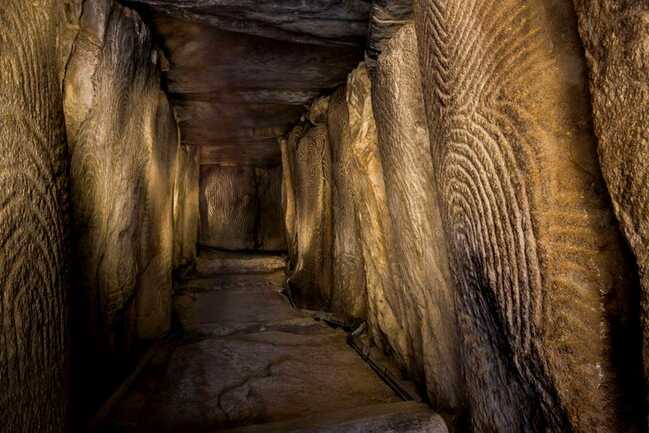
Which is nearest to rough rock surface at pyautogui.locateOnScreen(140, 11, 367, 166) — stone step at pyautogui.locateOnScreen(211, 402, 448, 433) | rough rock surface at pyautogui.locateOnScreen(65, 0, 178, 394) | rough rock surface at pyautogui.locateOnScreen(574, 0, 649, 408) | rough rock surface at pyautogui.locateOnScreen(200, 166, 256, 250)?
rough rock surface at pyautogui.locateOnScreen(65, 0, 178, 394)

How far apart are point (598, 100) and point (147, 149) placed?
3387 millimetres

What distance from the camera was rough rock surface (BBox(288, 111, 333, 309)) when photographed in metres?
5.14

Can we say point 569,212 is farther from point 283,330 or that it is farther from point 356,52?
point 283,330

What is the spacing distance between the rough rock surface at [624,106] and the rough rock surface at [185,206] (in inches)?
256

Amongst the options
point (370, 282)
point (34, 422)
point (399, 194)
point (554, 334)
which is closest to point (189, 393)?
point (34, 422)

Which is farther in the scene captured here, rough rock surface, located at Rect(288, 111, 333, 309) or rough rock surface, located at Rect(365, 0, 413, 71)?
rough rock surface, located at Rect(288, 111, 333, 309)

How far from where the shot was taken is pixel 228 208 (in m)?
11.0

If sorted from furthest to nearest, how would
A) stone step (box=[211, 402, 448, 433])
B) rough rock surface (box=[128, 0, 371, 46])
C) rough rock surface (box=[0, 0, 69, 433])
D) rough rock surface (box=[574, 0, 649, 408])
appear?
rough rock surface (box=[128, 0, 371, 46]) → stone step (box=[211, 402, 448, 433]) → rough rock surface (box=[0, 0, 69, 433]) → rough rock surface (box=[574, 0, 649, 408])

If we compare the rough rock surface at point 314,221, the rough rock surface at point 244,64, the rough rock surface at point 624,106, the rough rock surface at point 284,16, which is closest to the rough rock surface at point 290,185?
the rough rock surface at point 244,64

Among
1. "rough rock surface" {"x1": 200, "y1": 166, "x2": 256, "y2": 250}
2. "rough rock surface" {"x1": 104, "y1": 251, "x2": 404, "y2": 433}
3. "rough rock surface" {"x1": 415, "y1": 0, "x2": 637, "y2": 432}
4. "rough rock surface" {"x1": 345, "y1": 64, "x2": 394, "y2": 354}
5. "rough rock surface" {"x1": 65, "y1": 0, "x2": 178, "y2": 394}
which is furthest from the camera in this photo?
"rough rock surface" {"x1": 200, "y1": 166, "x2": 256, "y2": 250}

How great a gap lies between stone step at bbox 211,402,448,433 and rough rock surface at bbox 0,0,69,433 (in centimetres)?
93

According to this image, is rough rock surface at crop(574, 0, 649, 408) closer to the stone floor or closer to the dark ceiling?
the stone floor

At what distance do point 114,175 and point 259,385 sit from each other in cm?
181

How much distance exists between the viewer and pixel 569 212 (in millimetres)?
1093
